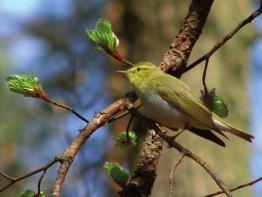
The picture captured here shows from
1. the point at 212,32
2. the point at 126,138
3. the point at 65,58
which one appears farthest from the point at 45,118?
the point at 126,138

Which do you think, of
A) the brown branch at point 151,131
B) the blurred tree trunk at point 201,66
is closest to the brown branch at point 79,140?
the brown branch at point 151,131

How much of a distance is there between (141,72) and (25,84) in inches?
27.5

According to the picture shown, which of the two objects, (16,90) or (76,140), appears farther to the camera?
(16,90)

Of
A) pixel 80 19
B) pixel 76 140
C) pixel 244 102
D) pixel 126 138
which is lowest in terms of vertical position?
pixel 76 140

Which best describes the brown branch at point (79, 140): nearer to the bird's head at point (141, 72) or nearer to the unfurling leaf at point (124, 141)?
the unfurling leaf at point (124, 141)

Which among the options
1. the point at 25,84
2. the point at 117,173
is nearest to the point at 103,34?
the point at 25,84

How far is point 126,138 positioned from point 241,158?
1.76m

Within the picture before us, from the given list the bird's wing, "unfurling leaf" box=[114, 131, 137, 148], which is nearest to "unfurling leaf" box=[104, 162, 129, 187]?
"unfurling leaf" box=[114, 131, 137, 148]

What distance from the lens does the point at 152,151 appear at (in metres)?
1.42

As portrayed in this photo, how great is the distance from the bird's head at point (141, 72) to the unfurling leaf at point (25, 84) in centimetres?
57

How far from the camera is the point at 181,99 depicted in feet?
6.15

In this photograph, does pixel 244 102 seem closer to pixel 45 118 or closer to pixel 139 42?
pixel 139 42

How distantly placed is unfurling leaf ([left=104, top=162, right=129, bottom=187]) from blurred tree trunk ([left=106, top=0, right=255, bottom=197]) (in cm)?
157

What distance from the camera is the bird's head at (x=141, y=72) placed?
1850 millimetres
